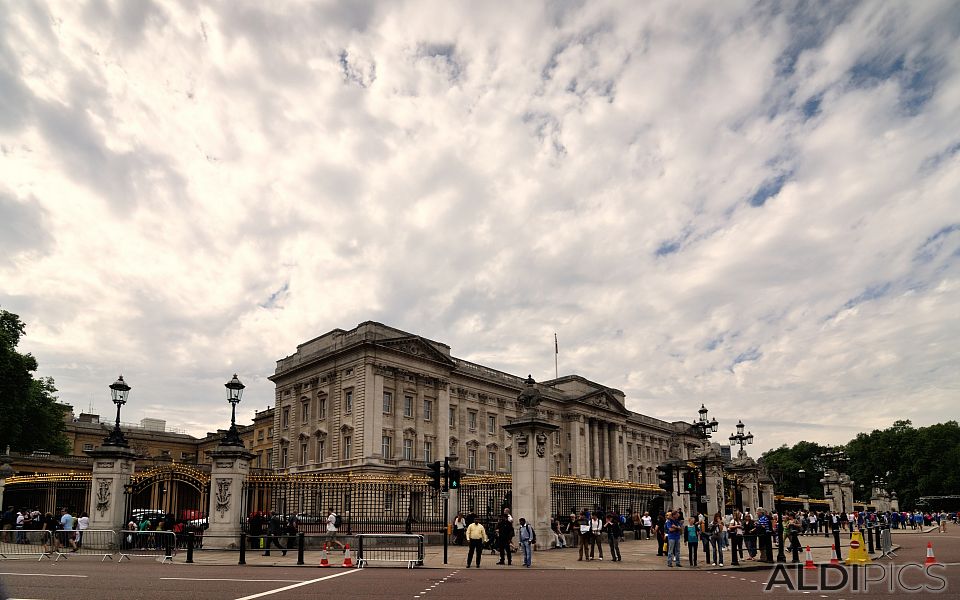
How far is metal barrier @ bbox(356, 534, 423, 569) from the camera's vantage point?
20438mm

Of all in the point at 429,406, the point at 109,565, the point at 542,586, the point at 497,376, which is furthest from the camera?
the point at 497,376

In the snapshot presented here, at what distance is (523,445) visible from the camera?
82.8ft

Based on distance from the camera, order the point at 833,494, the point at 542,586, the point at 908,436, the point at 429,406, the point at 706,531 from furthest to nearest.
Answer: the point at 908,436 < the point at 429,406 < the point at 833,494 < the point at 706,531 < the point at 542,586

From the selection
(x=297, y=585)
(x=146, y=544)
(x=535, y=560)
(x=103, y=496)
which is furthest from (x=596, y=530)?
(x=103, y=496)

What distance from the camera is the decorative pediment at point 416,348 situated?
63.1 m

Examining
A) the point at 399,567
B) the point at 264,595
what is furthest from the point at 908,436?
the point at 264,595

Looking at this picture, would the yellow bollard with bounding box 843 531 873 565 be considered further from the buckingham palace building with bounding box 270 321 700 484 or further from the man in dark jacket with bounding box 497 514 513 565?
the buckingham palace building with bounding box 270 321 700 484

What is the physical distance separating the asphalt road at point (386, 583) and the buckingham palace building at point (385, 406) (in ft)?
130

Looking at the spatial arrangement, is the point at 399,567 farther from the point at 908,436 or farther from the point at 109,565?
the point at 908,436

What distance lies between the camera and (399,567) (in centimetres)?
2016

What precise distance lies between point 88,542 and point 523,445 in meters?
15.3

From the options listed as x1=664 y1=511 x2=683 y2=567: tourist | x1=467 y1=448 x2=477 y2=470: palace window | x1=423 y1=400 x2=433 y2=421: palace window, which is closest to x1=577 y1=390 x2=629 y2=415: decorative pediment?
x1=467 y1=448 x2=477 y2=470: palace window

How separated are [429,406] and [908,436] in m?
80.7

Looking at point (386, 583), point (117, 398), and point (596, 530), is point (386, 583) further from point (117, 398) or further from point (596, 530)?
point (117, 398)
